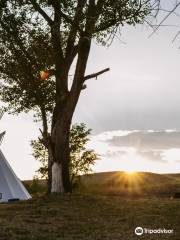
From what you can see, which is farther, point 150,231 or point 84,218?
point 84,218

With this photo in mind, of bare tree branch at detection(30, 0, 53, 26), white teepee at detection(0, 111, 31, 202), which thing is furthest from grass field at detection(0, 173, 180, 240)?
bare tree branch at detection(30, 0, 53, 26)

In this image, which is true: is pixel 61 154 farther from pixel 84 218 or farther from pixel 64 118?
pixel 84 218

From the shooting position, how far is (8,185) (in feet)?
86.2

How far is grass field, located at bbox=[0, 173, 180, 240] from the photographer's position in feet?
41.5

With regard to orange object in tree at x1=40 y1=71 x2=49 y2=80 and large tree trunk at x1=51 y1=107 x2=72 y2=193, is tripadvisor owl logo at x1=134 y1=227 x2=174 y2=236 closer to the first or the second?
large tree trunk at x1=51 y1=107 x2=72 y2=193

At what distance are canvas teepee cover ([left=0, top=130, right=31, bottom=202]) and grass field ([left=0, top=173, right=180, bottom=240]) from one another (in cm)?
669

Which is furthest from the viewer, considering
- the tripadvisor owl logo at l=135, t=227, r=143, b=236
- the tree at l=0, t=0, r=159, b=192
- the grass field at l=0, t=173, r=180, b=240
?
the tree at l=0, t=0, r=159, b=192

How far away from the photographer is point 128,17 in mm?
22078

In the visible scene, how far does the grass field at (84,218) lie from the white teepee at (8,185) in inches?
263

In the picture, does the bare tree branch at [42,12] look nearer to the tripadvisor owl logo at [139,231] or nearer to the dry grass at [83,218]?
the dry grass at [83,218]

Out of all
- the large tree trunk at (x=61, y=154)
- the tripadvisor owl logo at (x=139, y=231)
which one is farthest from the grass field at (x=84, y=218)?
the large tree trunk at (x=61, y=154)

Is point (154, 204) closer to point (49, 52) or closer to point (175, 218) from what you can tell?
point (175, 218)

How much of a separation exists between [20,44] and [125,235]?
1417cm

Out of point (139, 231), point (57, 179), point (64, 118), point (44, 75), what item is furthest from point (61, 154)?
point (139, 231)
